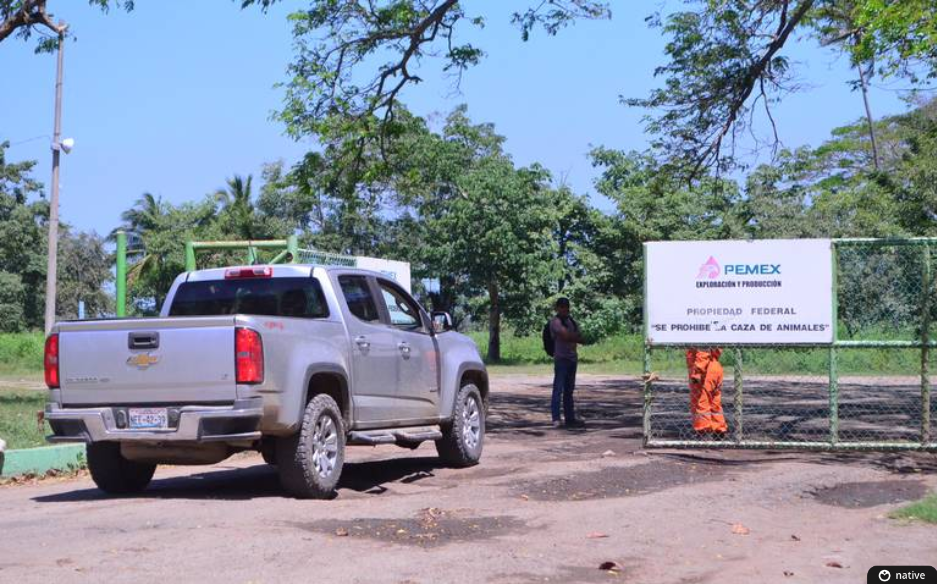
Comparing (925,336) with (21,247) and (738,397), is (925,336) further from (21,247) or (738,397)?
(21,247)

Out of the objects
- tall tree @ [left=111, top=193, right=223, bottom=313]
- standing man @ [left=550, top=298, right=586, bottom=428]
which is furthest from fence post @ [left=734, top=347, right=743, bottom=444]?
tall tree @ [left=111, top=193, right=223, bottom=313]

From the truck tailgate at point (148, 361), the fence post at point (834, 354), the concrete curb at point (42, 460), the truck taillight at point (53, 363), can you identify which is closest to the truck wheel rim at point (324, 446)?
the truck tailgate at point (148, 361)

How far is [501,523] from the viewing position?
8.46m

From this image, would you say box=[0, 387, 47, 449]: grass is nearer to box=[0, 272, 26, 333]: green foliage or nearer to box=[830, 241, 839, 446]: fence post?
box=[830, 241, 839, 446]: fence post

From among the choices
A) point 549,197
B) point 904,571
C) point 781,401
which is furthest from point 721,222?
point 904,571

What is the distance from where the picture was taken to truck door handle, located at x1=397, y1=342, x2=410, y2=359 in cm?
1105

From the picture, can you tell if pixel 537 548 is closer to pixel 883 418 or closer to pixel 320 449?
pixel 320 449

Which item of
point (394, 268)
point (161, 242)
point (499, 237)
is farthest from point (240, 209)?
point (394, 268)

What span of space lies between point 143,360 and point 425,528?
8.89 feet

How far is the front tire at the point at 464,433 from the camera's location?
39.1 ft

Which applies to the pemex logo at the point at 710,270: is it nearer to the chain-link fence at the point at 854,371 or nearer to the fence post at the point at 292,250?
the chain-link fence at the point at 854,371

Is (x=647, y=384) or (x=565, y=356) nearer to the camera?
(x=647, y=384)

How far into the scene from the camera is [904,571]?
21.8ft

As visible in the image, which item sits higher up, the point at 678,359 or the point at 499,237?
the point at 499,237
